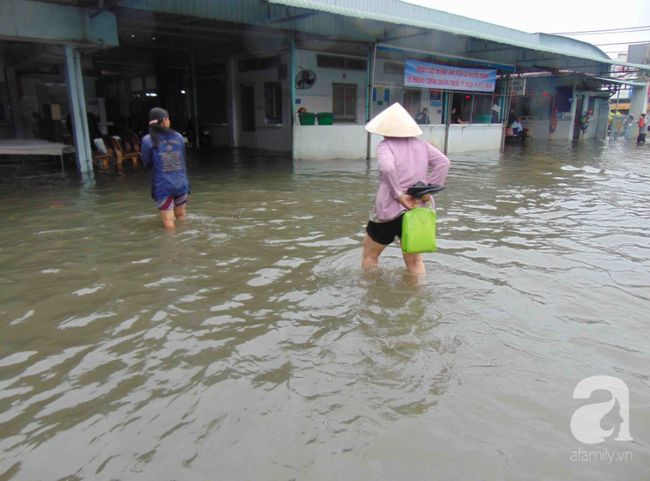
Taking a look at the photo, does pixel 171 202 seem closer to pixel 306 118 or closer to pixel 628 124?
pixel 306 118

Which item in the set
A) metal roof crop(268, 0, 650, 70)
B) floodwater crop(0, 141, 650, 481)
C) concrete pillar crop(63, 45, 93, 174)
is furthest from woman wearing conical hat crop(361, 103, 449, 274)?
concrete pillar crop(63, 45, 93, 174)

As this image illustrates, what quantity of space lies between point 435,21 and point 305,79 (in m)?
5.51

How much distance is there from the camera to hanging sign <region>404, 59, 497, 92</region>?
688 inches

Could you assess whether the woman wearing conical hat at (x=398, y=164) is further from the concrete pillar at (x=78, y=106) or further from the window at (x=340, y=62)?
the window at (x=340, y=62)

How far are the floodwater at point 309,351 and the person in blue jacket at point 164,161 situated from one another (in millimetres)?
517

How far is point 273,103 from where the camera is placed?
1933 cm

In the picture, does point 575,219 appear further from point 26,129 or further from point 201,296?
point 26,129

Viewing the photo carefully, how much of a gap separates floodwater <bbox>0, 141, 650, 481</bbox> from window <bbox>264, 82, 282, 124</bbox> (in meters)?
13.2

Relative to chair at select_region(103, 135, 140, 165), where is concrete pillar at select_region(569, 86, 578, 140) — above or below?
above

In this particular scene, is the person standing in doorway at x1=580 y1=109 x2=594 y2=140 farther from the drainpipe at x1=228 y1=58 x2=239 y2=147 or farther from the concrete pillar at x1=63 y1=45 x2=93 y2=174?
the concrete pillar at x1=63 y1=45 x2=93 y2=174

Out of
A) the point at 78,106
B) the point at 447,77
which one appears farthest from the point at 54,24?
the point at 447,77

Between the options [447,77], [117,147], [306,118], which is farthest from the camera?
[447,77]

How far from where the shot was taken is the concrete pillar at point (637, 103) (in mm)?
31172

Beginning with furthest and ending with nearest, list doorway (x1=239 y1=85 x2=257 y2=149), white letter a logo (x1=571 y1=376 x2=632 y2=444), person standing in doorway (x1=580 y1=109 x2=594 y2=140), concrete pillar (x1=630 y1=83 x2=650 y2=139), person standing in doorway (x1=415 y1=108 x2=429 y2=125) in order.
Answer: concrete pillar (x1=630 y1=83 x2=650 y2=139) < person standing in doorway (x1=580 y1=109 x2=594 y2=140) < doorway (x1=239 y1=85 x2=257 y2=149) < person standing in doorway (x1=415 y1=108 x2=429 y2=125) < white letter a logo (x1=571 y1=376 x2=632 y2=444)
